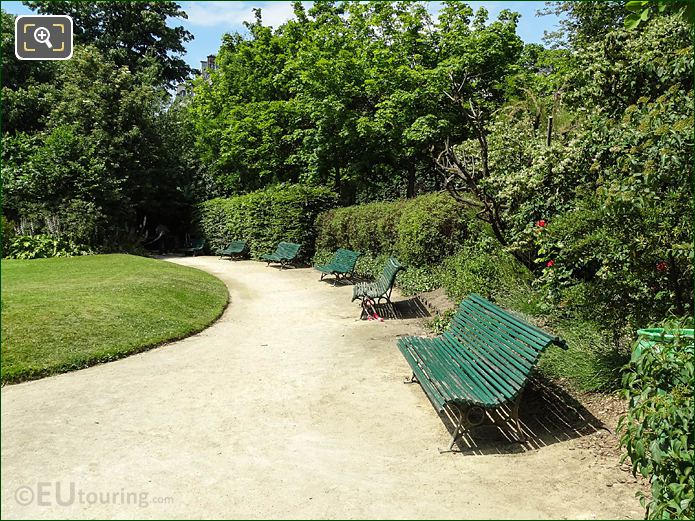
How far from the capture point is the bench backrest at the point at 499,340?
4305 mm

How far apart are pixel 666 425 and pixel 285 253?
14733mm

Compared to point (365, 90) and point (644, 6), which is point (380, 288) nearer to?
point (644, 6)

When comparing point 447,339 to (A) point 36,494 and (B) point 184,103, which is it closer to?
(A) point 36,494

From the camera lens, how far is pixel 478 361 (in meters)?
5.08

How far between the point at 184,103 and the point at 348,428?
109ft

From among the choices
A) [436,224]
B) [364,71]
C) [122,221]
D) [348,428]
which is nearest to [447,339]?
[348,428]

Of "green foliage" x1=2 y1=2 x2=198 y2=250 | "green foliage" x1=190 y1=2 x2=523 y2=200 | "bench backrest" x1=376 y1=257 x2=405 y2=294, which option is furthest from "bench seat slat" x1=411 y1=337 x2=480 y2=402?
"green foliage" x1=2 y1=2 x2=198 y2=250

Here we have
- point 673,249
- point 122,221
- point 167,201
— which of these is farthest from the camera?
point 167,201

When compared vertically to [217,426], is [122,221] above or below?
above

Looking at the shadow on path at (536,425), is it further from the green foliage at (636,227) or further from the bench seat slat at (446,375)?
the green foliage at (636,227)

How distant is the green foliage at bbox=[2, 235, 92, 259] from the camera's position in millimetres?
17516

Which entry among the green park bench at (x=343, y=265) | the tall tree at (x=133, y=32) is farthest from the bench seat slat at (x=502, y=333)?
the tall tree at (x=133, y=32)

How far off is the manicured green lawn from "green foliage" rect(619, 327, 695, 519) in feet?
21.0

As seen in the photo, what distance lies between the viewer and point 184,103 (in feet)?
109
